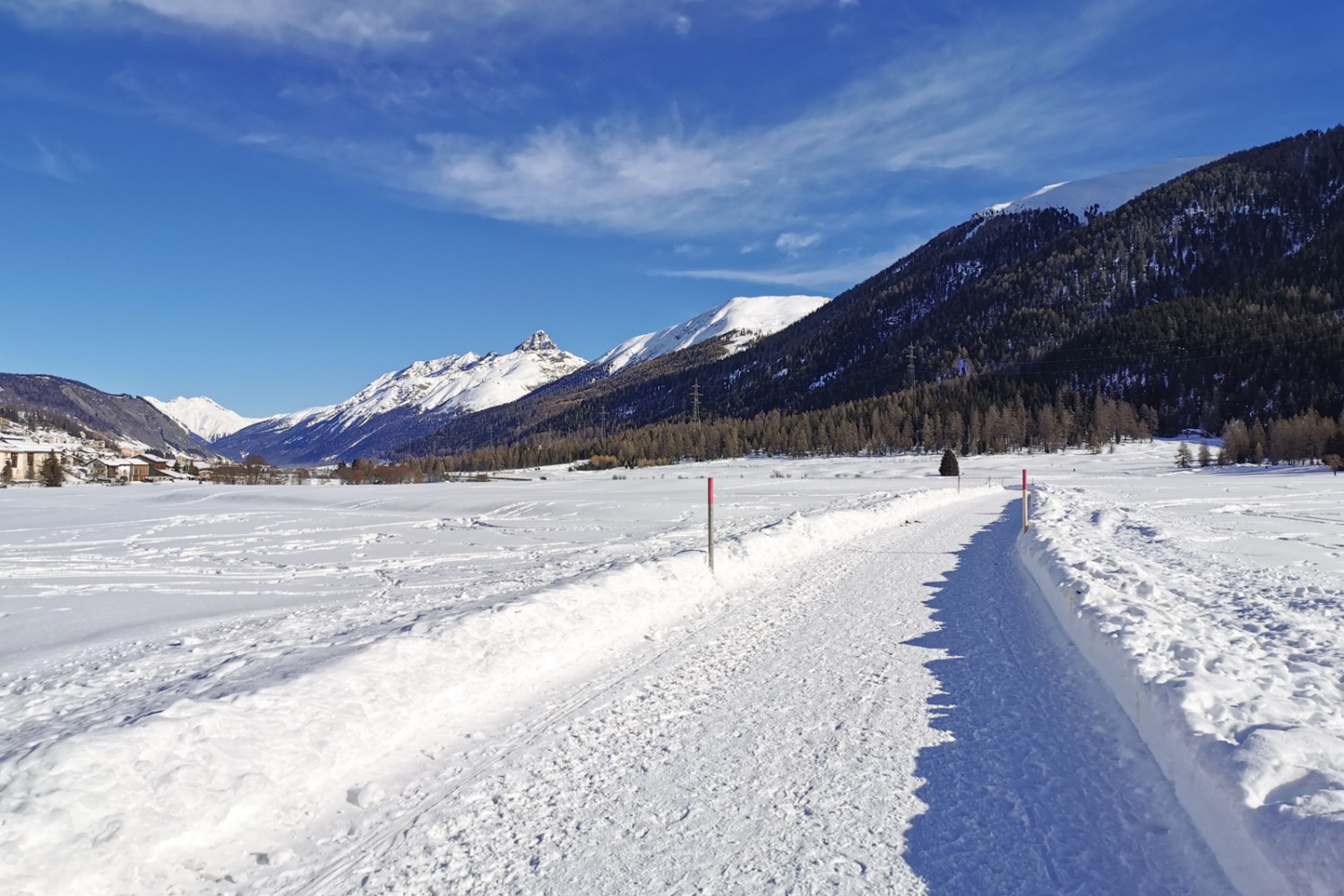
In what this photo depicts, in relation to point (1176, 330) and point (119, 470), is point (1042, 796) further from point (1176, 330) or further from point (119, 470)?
point (1176, 330)

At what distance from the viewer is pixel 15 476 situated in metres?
96.2

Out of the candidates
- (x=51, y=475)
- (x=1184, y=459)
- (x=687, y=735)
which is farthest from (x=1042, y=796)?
(x=51, y=475)

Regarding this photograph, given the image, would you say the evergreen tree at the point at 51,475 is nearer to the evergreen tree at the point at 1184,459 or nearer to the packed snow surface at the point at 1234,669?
the packed snow surface at the point at 1234,669

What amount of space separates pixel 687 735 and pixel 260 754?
2.88 meters

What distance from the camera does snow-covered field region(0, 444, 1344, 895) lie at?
360 centimetres

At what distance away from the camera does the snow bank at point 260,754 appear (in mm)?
3646

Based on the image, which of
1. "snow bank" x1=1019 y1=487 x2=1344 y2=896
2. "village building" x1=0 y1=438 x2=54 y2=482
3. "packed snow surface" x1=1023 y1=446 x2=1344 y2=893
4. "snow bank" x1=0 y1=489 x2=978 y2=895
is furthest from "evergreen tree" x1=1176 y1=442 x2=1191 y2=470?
"village building" x1=0 y1=438 x2=54 y2=482

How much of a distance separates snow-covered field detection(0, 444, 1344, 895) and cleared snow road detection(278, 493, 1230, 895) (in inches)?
0.9

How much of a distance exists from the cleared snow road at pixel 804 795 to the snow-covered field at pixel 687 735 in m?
0.02

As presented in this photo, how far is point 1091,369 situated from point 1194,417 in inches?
884

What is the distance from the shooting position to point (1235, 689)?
5.22 m

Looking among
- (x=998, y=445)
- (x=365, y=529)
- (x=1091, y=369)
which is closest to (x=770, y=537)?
(x=365, y=529)

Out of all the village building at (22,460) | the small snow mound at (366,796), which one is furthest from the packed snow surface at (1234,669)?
the village building at (22,460)

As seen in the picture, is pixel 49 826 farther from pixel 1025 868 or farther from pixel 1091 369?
pixel 1091 369
